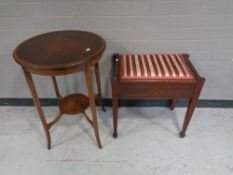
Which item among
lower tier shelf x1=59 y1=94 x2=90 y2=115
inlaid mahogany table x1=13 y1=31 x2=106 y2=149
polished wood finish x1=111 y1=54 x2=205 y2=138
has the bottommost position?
lower tier shelf x1=59 y1=94 x2=90 y2=115

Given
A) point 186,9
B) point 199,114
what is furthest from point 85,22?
point 199,114

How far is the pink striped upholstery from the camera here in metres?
1.25

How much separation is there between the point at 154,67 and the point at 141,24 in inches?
15.2

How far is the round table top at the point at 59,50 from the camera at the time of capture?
991mm

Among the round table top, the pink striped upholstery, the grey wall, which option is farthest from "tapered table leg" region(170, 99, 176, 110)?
the round table top

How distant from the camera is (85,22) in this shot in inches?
57.0

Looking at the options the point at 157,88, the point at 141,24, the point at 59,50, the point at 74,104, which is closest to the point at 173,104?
the point at 157,88

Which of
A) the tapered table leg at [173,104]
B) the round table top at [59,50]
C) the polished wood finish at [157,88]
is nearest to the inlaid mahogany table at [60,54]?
the round table top at [59,50]

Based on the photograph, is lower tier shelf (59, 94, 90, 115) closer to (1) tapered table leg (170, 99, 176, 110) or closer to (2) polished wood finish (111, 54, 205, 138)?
(2) polished wood finish (111, 54, 205, 138)

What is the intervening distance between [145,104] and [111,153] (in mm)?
649

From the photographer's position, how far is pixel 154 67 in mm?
1313

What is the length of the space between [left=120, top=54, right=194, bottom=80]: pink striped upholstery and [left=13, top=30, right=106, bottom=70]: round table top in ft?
0.89

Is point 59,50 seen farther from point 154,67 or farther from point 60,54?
point 154,67

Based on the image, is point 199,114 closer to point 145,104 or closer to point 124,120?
point 145,104
